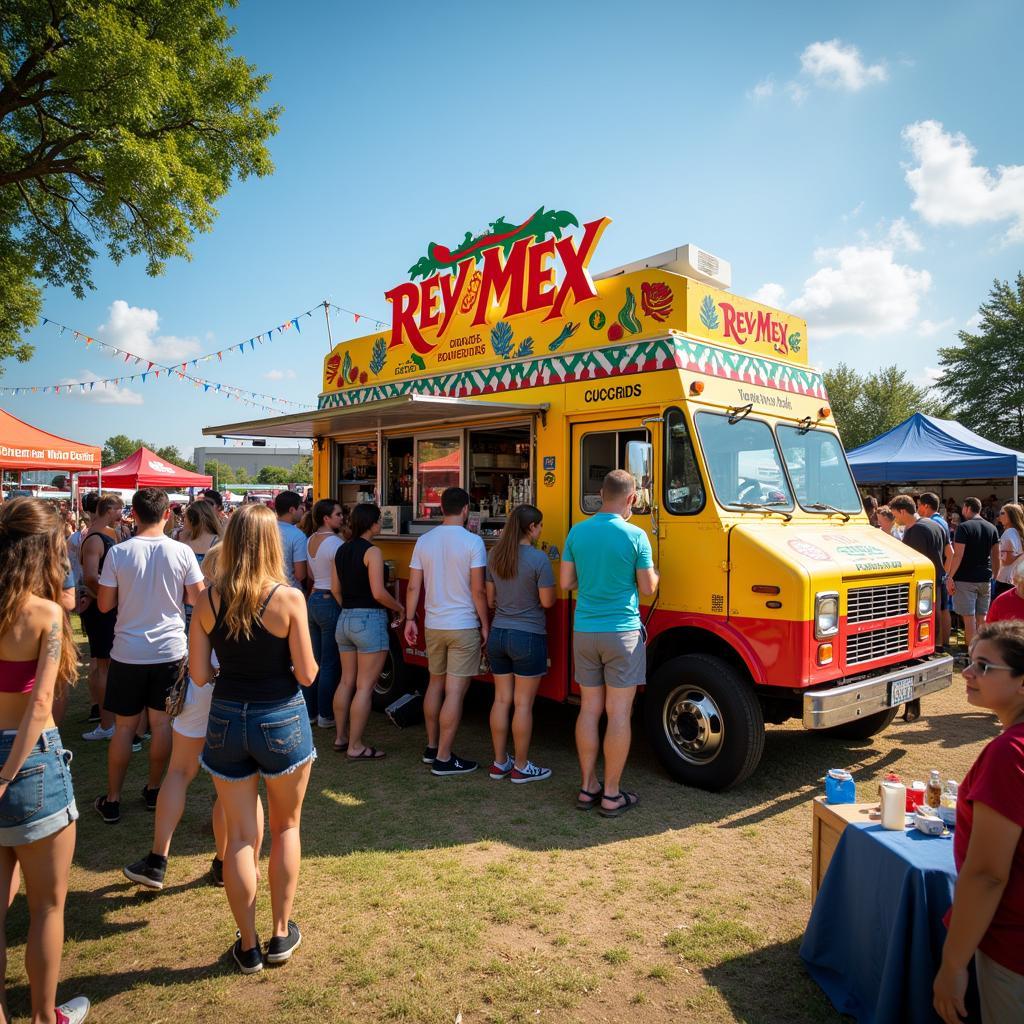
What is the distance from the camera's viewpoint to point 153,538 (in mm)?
4090

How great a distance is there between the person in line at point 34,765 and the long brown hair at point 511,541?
2.81 m

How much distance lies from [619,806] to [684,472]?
2153mm

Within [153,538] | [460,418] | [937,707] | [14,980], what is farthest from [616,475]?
[937,707]

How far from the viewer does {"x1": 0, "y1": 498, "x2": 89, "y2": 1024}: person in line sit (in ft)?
7.54

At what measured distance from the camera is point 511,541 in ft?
16.2

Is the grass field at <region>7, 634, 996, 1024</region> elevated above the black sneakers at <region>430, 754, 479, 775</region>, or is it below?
below

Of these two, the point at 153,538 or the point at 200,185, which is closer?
the point at 153,538

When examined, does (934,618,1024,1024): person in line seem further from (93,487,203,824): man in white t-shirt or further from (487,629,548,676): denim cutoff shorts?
(93,487,203,824): man in white t-shirt

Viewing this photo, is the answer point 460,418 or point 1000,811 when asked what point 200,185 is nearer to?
point 460,418

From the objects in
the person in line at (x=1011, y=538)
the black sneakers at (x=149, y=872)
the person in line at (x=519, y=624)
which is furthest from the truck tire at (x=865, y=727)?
the black sneakers at (x=149, y=872)

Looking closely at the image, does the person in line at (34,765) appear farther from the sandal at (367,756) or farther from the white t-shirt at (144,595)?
the sandal at (367,756)

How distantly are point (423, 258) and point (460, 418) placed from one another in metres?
2.07

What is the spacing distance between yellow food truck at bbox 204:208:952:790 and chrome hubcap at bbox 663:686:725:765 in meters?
0.01

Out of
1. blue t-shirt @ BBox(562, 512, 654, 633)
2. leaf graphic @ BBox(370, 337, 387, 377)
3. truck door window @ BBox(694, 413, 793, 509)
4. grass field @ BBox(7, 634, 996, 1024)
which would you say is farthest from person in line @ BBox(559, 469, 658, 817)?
leaf graphic @ BBox(370, 337, 387, 377)
